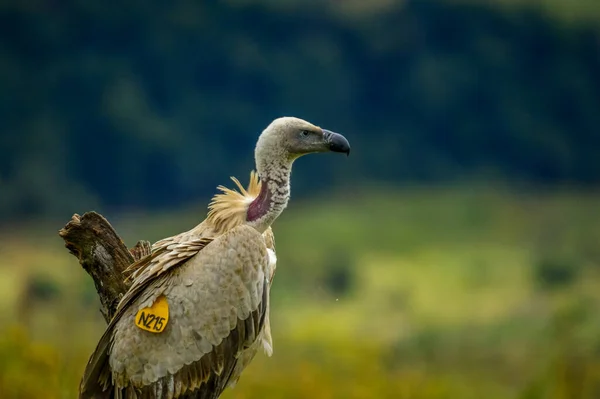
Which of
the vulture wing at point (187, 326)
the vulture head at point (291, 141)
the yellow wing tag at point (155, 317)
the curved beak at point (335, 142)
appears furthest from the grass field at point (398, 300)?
the curved beak at point (335, 142)

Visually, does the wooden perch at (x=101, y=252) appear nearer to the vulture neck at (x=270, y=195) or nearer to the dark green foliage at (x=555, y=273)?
the vulture neck at (x=270, y=195)

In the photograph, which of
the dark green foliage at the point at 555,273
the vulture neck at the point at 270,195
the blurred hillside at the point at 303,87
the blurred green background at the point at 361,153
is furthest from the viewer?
the blurred hillside at the point at 303,87

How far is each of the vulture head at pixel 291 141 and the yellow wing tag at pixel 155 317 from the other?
127 centimetres

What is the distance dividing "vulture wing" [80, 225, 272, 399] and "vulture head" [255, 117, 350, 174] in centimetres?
62

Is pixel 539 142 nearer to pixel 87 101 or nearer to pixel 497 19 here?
pixel 497 19

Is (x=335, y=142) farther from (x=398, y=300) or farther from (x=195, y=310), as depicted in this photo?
(x=398, y=300)

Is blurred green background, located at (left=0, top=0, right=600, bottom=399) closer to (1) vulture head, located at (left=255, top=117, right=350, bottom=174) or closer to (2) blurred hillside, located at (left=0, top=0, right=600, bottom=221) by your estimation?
(2) blurred hillside, located at (left=0, top=0, right=600, bottom=221)

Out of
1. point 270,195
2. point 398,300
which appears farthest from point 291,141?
point 398,300

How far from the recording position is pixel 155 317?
23.6ft

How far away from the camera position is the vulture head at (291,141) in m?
7.75

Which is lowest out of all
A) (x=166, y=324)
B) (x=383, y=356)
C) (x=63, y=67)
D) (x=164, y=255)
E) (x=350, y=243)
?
(x=166, y=324)

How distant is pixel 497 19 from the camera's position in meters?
37.7

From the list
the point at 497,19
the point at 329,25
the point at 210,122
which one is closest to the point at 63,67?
the point at 210,122

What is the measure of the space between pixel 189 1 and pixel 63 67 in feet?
18.1
